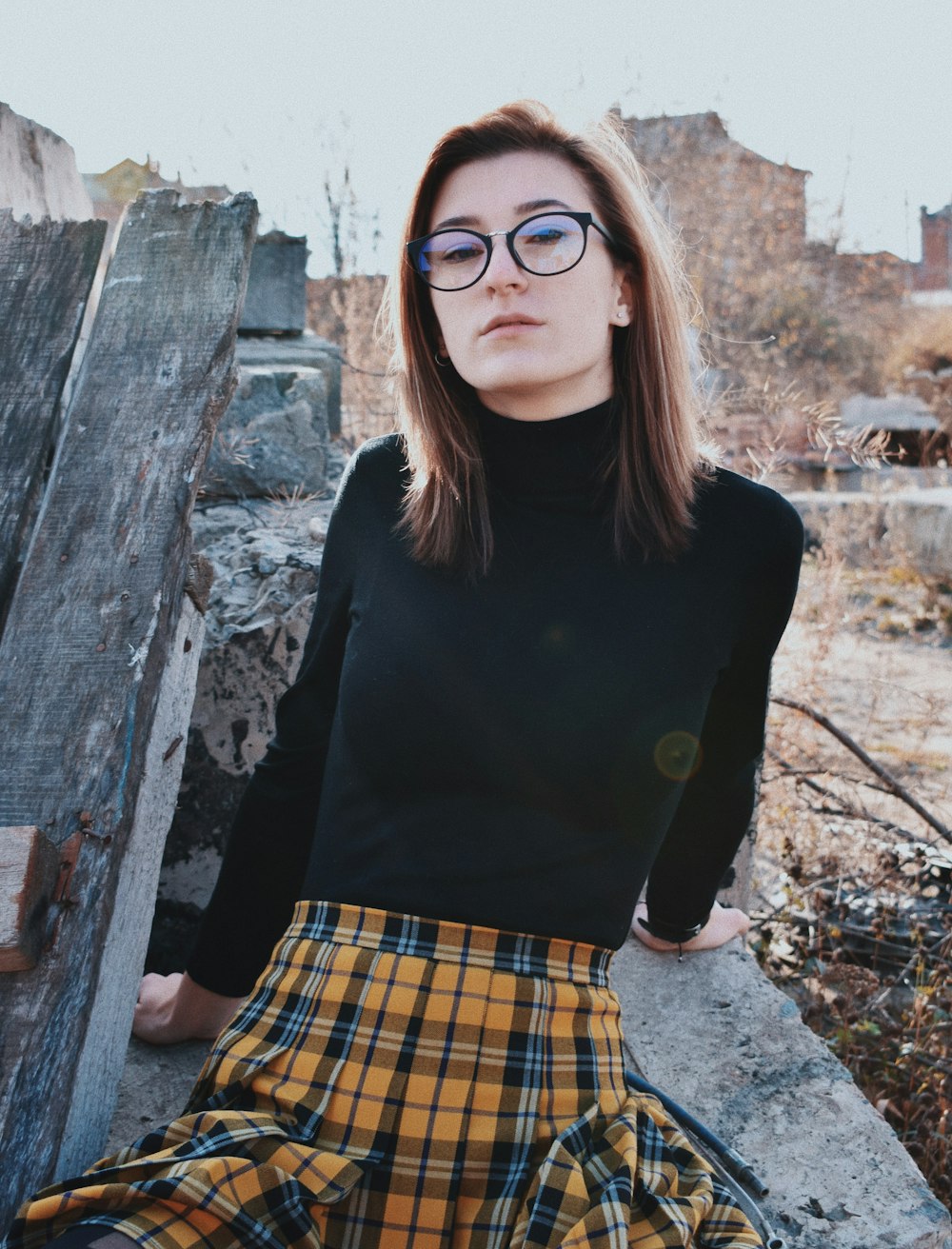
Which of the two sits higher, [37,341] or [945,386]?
[945,386]

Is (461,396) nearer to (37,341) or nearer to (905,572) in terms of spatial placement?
(37,341)

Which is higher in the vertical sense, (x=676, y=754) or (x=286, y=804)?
(x=676, y=754)

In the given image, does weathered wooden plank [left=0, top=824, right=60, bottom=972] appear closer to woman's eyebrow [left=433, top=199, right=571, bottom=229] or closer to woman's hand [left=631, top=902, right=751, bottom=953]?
woman's eyebrow [left=433, top=199, right=571, bottom=229]

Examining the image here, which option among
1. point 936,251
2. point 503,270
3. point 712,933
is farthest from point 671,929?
point 936,251

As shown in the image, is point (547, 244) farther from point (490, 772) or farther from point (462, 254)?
point (490, 772)

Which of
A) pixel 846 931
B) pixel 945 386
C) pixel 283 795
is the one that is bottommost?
pixel 846 931

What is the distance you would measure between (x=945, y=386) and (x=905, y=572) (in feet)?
29.4

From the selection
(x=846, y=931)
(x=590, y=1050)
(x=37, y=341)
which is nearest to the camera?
(x=590, y=1050)

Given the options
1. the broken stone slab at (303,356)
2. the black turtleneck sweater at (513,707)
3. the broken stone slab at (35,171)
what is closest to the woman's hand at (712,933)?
the black turtleneck sweater at (513,707)

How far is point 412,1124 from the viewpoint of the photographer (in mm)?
1351

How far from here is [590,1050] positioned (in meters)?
1.47

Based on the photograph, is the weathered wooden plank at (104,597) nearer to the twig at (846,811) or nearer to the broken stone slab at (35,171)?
the broken stone slab at (35,171)

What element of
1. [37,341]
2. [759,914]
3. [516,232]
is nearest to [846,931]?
[759,914]

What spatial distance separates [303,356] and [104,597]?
2962 mm
